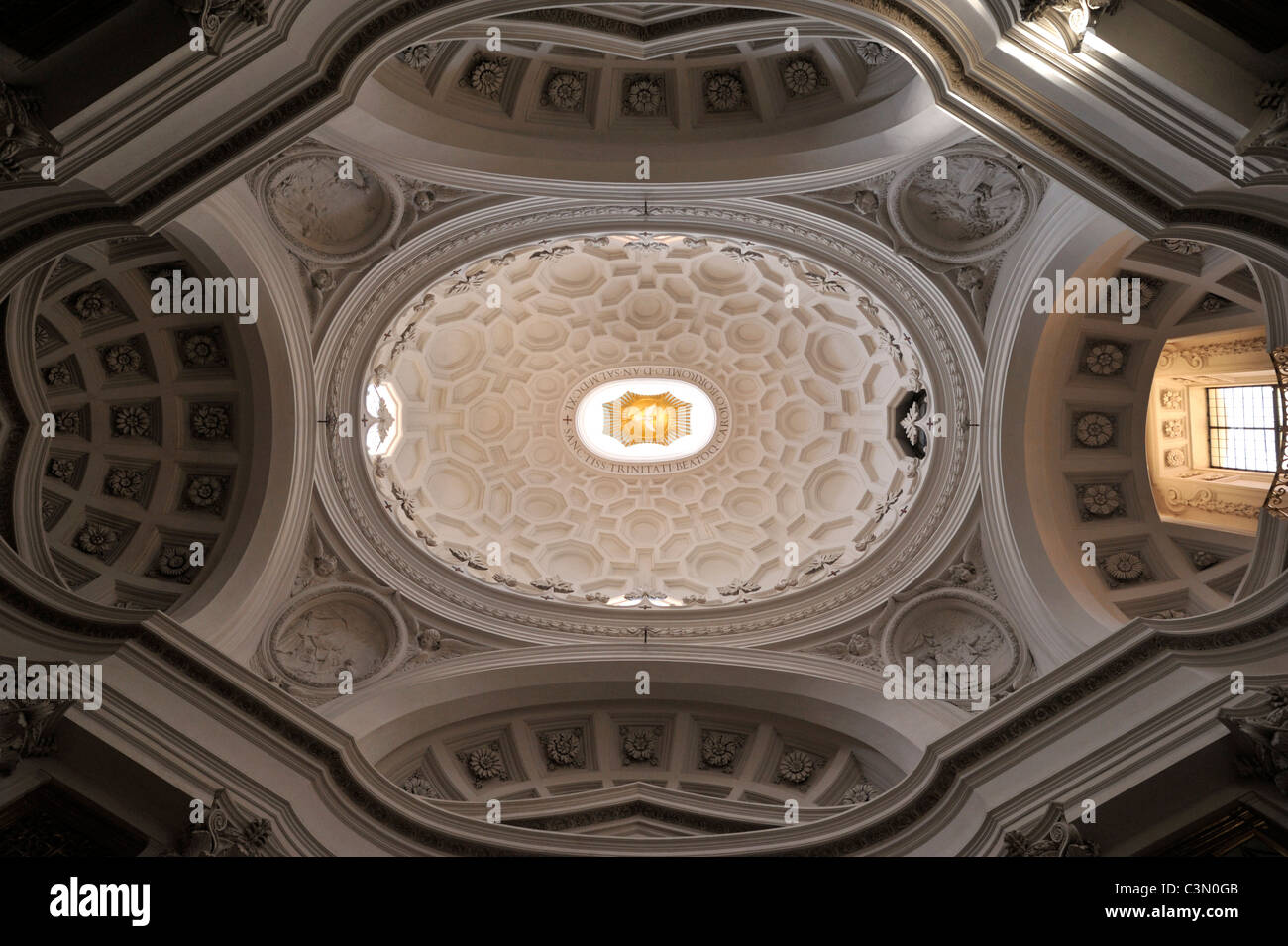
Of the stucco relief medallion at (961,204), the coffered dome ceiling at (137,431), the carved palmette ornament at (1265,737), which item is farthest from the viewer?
the coffered dome ceiling at (137,431)

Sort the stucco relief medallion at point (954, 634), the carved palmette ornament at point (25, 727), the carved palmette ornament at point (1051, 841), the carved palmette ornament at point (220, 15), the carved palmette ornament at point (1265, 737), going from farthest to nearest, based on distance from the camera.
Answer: the stucco relief medallion at point (954, 634)
the carved palmette ornament at point (1051, 841)
the carved palmette ornament at point (25, 727)
the carved palmette ornament at point (1265, 737)
the carved palmette ornament at point (220, 15)

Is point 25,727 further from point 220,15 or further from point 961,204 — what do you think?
point 961,204

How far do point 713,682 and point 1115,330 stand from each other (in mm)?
9703

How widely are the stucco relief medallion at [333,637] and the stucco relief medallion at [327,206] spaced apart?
630 centimetres

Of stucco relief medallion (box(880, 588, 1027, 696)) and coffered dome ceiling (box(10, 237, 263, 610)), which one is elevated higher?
coffered dome ceiling (box(10, 237, 263, 610))

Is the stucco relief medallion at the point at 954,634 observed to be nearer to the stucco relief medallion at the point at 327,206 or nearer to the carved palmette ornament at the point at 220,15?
the stucco relief medallion at the point at 327,206

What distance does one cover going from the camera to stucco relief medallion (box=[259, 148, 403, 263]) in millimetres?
17125

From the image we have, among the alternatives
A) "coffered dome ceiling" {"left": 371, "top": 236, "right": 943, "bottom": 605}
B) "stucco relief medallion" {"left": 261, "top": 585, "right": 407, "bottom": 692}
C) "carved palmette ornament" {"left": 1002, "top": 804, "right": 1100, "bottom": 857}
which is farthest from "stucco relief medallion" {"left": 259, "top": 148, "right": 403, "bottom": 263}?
"carved palmette ornament" {"left": 1002, "top": 804, "right": 1100, "bottom": 857}

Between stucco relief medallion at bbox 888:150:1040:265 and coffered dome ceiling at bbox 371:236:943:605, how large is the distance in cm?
333

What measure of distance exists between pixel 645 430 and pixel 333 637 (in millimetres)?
9833

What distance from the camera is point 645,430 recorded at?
85.7 feet

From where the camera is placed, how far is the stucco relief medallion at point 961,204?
16.8m

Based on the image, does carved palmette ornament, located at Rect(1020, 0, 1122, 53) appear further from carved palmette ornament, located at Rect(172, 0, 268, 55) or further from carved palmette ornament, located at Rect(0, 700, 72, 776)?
carved palmette ornament, located at Rect(0, 700, 72, 776)

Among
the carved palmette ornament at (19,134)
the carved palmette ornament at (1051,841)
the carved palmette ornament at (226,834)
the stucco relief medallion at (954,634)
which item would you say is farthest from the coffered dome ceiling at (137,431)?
the carved palmette ornament at (1051,841)
